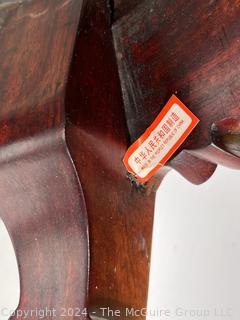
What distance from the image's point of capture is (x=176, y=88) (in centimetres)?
73

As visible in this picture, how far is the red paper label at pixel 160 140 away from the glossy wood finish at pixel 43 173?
0.13 m

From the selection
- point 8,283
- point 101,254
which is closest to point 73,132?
point 101,254

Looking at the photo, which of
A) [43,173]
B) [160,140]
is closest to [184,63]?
[160,140]

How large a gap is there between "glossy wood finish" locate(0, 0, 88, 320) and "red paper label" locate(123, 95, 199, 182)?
127 mm

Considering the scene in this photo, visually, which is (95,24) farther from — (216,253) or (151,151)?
(216,253)

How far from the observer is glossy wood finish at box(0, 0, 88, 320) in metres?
0.70

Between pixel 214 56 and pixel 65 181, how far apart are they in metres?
0.25

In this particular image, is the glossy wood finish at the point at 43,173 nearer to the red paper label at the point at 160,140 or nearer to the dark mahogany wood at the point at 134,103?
the dark mahogany wood at the point at 134,103

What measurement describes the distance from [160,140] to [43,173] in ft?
0.56

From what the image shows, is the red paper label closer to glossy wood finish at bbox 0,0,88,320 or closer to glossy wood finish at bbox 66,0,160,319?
glossy wood finish at bbox 66,0,160,319

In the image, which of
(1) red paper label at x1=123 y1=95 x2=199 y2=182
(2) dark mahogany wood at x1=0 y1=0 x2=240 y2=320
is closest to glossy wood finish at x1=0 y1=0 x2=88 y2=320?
(2) dark mahogany wood at x1=0 y1=0 x2=240 y2=320

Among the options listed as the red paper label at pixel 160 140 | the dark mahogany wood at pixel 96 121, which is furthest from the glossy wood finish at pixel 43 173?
the red paper label at pixel 160 140

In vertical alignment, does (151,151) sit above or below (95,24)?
below

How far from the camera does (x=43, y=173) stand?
714 millimetres
